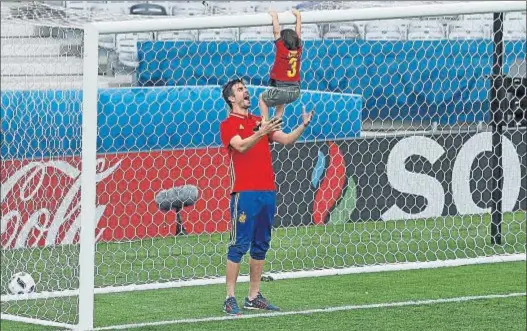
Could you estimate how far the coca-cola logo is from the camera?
26.8ft

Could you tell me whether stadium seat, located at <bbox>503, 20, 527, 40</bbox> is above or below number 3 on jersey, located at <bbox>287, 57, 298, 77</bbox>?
above

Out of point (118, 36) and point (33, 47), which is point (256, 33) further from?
point (33, 47)

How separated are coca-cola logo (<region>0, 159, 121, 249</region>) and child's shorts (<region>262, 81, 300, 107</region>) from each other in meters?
1.35

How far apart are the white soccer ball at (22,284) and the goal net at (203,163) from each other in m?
0.07

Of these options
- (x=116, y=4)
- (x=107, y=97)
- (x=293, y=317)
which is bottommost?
(x=293, y=317)

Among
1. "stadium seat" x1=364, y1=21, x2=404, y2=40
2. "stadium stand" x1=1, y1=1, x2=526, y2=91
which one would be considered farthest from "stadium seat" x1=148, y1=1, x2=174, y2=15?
"stadium seat" x1=364, y1=21, x2=404, y2=40

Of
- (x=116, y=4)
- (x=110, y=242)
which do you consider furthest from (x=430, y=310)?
(x=116, y=4)

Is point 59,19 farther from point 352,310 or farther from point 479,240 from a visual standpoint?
point 479,240

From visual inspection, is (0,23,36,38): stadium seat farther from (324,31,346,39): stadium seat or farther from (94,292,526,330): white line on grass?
(324,31,346,39): stadium seat

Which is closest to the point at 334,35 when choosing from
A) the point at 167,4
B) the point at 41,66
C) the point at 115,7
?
the point at 41,66

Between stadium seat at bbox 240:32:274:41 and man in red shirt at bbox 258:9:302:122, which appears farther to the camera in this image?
stadium seat at bbox 240:32:274:41

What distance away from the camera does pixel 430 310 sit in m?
7.98

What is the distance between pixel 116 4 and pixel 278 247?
1189 cm

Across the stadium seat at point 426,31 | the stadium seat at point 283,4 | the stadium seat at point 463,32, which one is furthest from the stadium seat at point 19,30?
the stadium seat at point 283,4
